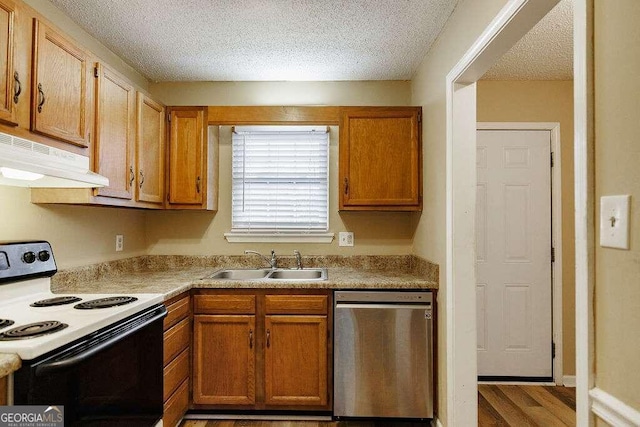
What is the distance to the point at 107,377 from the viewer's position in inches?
57.7

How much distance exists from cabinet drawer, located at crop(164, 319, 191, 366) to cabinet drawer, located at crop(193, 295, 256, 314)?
0.41ft

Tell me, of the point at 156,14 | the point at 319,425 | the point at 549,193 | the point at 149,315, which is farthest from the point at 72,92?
the point at 549,193

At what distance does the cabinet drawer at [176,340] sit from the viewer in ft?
6.81

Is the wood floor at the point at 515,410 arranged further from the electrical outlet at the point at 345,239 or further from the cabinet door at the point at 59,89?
the cabinet door at the point at 59,89

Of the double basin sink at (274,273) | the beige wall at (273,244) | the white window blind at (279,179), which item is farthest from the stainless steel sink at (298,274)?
the white window blind at (279,179)

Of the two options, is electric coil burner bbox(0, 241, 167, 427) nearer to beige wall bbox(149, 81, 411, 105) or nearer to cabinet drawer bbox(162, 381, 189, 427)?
cabinet drawer bbox(162, 381, 189, 427)

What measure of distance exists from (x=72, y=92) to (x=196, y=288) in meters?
1.28

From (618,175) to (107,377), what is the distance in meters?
1.78

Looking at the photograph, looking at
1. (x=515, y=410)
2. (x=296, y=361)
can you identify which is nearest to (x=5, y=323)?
(x=296, y=361)

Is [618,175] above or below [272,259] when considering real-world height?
above

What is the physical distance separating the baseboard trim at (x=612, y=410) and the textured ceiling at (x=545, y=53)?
2029 mm

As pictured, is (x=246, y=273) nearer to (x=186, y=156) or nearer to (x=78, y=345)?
(x=186, y=156)

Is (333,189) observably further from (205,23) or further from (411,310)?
(205,23)

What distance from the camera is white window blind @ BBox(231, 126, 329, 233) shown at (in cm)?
311
